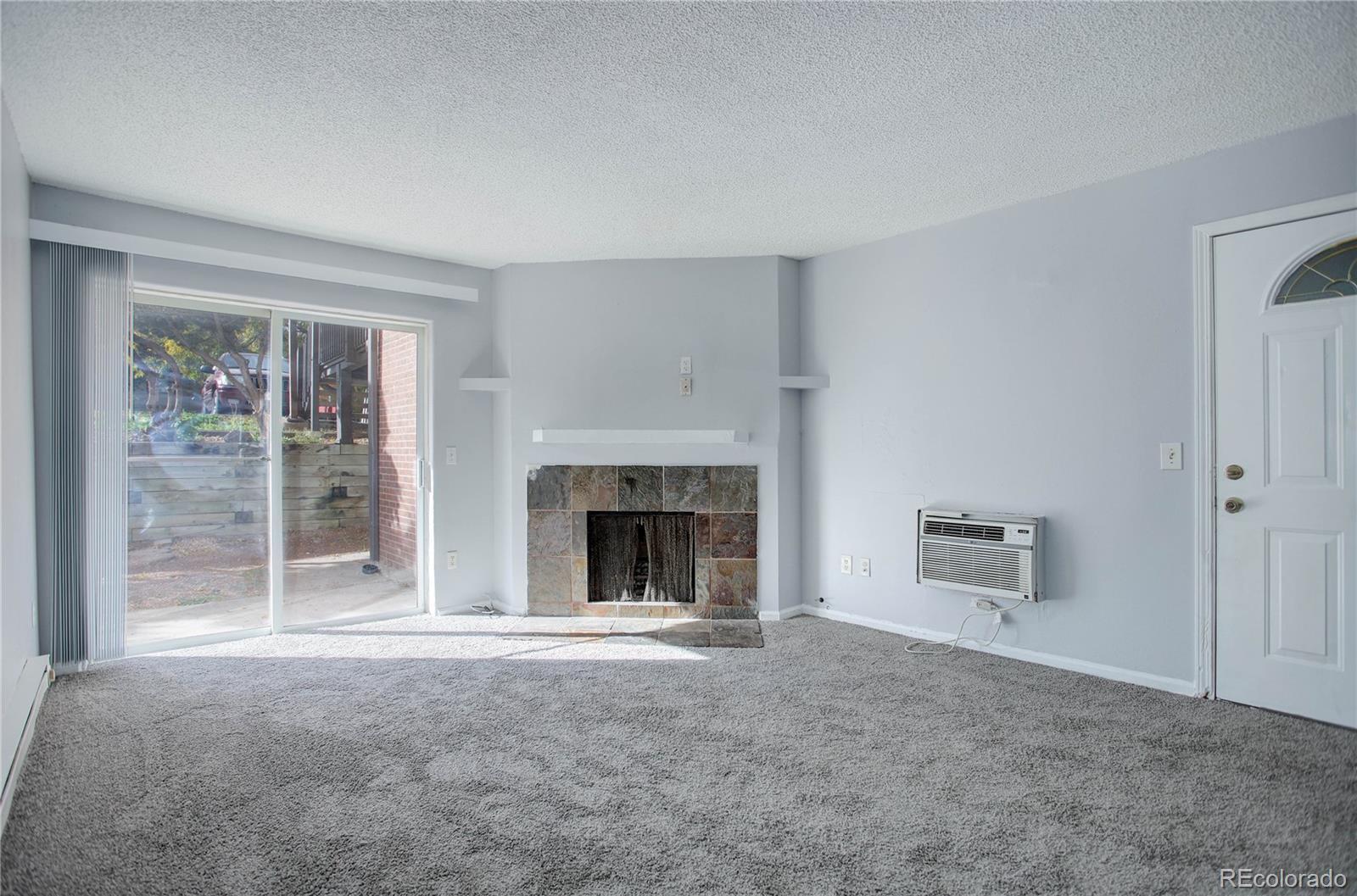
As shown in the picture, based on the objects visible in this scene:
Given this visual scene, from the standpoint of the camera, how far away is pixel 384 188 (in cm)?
334

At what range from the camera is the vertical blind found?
3.33m

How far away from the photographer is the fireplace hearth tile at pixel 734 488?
452 centimetres

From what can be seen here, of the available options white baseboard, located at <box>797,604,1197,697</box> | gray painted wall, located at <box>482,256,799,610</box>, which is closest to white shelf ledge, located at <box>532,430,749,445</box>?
gray painted wall, located at <box>482,256,799,610</box>

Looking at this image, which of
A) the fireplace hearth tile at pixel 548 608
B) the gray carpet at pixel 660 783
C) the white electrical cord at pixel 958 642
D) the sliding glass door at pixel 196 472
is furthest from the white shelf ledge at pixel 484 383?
the white electrical cord at pixel 958 642

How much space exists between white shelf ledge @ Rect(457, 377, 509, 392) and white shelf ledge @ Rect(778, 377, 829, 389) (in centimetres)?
182

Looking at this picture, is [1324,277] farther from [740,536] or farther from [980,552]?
[740,536]

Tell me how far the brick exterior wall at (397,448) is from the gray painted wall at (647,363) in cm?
64

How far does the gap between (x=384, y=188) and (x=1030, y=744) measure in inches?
142

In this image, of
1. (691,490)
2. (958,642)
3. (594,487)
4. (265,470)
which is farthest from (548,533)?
(958,642)

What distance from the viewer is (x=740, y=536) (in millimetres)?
4520

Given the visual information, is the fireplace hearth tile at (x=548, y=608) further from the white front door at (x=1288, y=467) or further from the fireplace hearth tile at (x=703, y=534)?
the white front door at (x=1288, y=467)

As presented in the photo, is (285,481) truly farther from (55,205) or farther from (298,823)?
(298,823)

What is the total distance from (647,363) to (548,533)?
1.29 m

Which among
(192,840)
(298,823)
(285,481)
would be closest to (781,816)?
(298,823)
